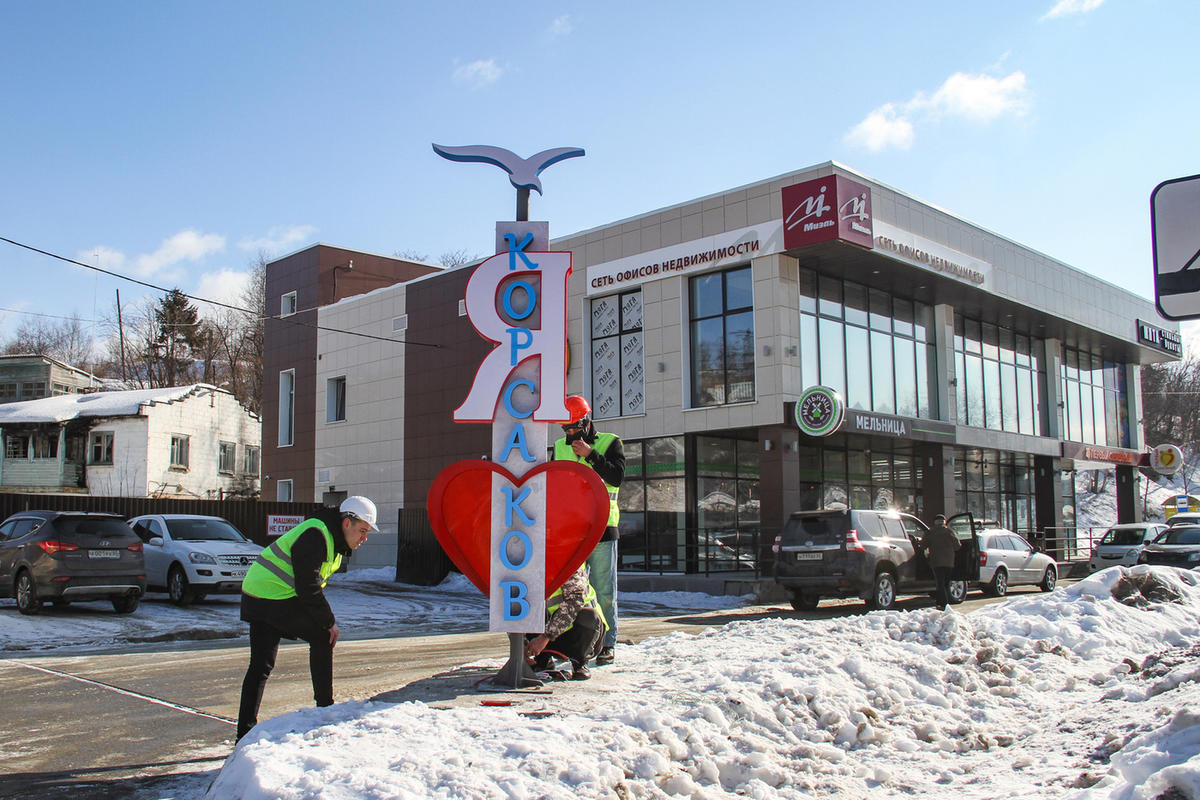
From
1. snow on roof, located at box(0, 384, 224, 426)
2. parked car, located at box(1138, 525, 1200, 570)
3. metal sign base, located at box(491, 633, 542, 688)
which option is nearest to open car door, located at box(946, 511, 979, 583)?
parked car, located at box(1138, 525, 1200, 570)

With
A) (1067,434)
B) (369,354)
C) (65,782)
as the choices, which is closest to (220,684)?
(65,782)

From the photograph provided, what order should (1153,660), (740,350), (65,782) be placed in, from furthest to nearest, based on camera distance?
(740,350), (1153,660), (65,782)

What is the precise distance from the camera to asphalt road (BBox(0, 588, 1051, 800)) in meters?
5.66

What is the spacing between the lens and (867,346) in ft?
85.9

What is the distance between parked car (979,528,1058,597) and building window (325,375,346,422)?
72.8ft

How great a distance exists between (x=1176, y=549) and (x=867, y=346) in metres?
8.57

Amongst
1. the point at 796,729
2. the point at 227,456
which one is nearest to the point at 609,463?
the point at 796,729

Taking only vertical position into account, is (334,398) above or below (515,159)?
above

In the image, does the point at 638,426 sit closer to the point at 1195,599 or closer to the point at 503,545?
the point at 1195,599

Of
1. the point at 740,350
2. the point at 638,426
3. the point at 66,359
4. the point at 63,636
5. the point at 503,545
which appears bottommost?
the point at 63,636

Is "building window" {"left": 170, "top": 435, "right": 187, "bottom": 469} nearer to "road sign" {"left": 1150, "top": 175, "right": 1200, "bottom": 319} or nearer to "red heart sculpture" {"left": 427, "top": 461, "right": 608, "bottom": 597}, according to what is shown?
"red heart sculpture" {"left": 427, "top": 461, "right": 608, "bottom": 597}

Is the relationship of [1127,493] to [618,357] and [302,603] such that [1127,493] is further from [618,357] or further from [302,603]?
[302,603]

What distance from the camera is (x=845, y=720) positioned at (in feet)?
20.4

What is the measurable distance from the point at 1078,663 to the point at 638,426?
17.2 metres
